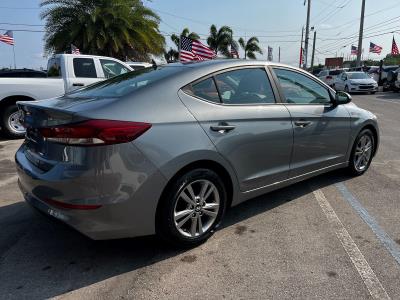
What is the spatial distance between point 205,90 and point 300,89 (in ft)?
4.99

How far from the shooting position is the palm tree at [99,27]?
909 inches

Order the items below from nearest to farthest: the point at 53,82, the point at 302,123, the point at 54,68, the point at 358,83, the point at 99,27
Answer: the point at 302,123 → the point at 53,82 → the point at 54,68 → the point at 99,27 → the point at 358,83

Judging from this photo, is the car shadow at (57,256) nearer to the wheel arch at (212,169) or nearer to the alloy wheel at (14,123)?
the wheel arch at (212,169)

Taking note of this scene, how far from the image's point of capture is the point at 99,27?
23.2m

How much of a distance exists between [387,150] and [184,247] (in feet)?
18.6

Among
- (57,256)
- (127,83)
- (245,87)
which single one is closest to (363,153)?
(245,87)

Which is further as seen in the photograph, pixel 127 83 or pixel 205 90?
pixel 127 83

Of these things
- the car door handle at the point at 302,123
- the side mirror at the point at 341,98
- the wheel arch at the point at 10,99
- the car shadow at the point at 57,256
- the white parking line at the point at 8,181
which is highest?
the side mirror at the point at 341,98

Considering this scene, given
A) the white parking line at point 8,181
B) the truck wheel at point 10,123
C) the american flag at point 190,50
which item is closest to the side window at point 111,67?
the truck wheel at point 10,123

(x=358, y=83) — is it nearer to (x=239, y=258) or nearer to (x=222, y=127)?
(x=222, y=127)

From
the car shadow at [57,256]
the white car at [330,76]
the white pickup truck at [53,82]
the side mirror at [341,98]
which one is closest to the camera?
the car shadow at [57,256]

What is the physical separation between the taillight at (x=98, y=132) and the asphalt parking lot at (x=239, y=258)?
0.73 m

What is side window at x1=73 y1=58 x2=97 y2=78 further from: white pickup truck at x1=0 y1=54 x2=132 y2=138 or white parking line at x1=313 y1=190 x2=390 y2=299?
white parking line at x1=313 y1=190 x2=390 y2=299

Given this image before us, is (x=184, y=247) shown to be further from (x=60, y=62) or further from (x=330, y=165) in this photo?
(x=60, y=62)
